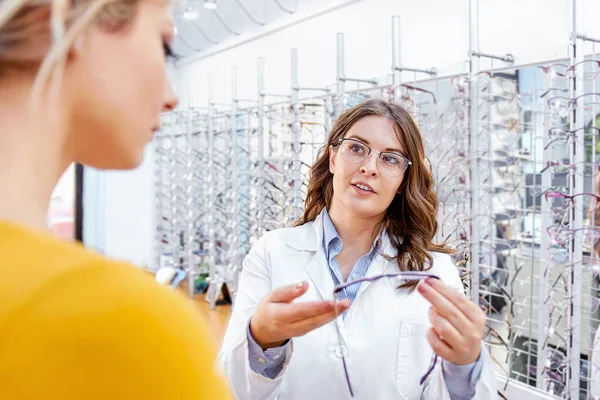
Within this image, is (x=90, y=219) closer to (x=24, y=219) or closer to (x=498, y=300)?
(x=498, y=300)

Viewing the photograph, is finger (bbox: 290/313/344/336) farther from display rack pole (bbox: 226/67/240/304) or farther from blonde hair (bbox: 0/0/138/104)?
display rack pole (bbox: 226/67/240/304)

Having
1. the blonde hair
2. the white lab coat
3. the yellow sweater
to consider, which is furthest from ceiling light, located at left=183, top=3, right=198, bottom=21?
the yellow sweater

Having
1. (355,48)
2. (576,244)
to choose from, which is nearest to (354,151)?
(576,244)

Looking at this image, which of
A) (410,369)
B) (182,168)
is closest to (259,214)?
(182,168)

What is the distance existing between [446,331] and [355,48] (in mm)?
4574

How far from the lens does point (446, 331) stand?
105 centimetres

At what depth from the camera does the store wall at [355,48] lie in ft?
11.6

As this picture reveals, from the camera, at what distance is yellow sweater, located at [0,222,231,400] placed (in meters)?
0.35

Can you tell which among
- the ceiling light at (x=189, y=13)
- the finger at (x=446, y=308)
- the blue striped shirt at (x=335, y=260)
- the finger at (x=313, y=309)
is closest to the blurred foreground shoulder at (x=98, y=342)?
the finger at (x=313, y=309)

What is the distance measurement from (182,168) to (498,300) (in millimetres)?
4186

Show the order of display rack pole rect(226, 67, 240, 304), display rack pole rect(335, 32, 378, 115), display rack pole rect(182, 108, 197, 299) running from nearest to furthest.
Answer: display rack pole rect(335, 32, 378, 115) < display rack pole rect(226, 67, 240, 304) < display rack pole rect(182, 108, 197, 299)

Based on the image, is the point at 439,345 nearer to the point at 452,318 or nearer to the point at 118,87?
the point at 452,318

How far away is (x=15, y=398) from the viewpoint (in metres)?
0.35

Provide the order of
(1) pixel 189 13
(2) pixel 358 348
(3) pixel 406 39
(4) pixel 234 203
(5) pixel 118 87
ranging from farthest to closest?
(4) pixel 234 203 → (1) pixel 189 13 → (3) pixel 406 39 → (2) pixel 358 348 → (5) pixel 118 87
